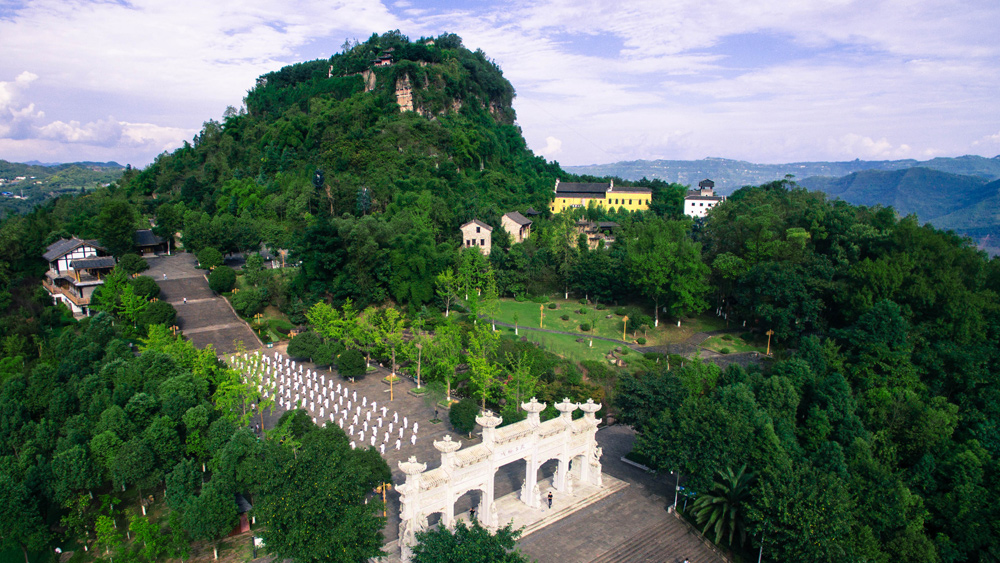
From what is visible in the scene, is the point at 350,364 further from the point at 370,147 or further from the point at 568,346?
the point at 370,147

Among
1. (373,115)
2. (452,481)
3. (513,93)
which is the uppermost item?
(513,93)

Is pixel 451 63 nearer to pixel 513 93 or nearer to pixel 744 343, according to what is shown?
pixel 513 93

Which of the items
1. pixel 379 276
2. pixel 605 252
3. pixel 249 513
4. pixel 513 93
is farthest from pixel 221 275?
pixel 513 93

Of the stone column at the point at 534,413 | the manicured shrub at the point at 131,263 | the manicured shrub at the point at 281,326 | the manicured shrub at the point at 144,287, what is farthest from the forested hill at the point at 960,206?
the manicured shrub at the point at 131,263

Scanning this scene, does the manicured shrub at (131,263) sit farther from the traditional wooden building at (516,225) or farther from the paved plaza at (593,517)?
the traditional wooden building at (516,225)

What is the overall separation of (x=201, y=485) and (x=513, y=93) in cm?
8483

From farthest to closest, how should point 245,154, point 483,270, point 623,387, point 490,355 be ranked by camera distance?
point 245,154 < point 483,270 < point 490,355 < point 623,387

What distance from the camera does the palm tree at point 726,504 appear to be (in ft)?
67.5

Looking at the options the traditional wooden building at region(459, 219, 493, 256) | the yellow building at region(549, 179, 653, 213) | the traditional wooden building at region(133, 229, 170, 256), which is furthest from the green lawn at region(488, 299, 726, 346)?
the traditional wooden building at region(133, 229, 170, 256)

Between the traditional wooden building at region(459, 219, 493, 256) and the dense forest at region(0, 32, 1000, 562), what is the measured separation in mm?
2199

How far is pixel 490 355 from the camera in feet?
110

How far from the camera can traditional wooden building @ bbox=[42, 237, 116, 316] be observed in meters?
43.8

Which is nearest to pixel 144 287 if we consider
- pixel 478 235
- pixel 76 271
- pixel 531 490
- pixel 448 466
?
pixel 76 271

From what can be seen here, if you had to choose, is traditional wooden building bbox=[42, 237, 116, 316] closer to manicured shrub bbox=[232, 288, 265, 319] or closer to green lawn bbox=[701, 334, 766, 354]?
manicured shrub bbox=[232, 288, 265, 319]
